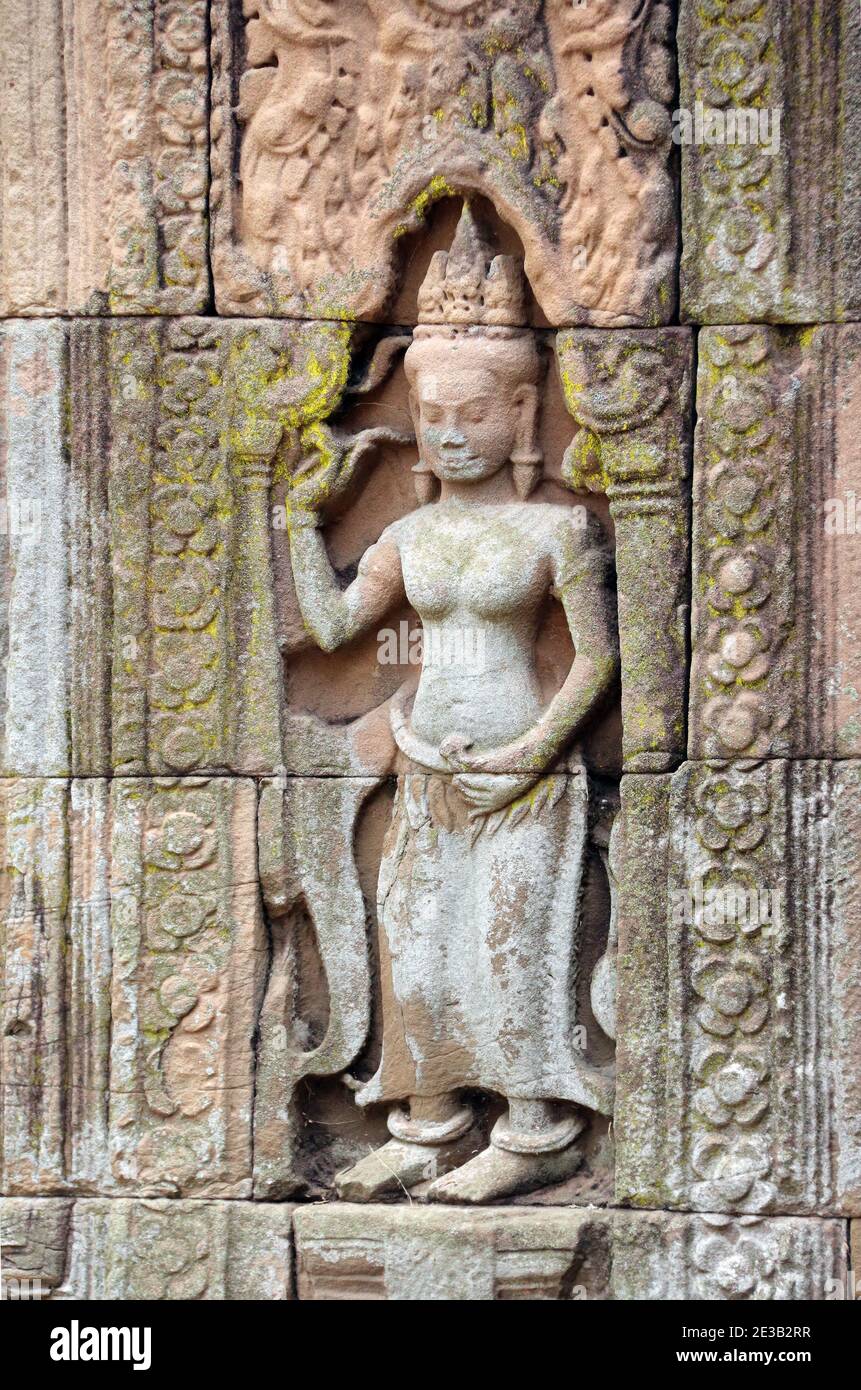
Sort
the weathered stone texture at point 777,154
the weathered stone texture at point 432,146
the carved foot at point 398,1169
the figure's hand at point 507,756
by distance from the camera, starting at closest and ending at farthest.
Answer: the weathered stone texture at point 777,154 < the weathered stone texture at point 432,146 < the figure's hand at point 507,756 < the carved foot at point 398,1169

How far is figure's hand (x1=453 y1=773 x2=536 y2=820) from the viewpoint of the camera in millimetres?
6602

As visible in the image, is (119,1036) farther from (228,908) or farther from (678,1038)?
(678,1038)

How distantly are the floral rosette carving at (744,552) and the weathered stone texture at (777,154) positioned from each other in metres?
0.17

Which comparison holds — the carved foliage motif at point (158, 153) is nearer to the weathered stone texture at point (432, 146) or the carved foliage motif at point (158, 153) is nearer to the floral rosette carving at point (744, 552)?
the weathered stone texture at point (432, 146)

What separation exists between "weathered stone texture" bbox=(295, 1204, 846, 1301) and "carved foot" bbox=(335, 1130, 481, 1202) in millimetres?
80

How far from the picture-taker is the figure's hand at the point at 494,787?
6602mm

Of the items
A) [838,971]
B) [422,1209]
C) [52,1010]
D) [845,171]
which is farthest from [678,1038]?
[845,171]

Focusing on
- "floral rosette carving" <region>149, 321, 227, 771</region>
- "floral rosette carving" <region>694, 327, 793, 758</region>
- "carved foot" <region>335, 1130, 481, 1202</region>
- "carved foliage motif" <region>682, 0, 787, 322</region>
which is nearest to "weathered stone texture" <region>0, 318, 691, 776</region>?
"floral rosette carving" <region>149, 321, 227, 771</region>

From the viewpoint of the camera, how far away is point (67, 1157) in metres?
6.78

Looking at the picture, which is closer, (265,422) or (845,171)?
(845,171)

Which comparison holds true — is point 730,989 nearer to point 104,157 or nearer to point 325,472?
point 325,472

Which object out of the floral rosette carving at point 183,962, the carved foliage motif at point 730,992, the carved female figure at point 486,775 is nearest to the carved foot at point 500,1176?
the carved female figure at point 486,775

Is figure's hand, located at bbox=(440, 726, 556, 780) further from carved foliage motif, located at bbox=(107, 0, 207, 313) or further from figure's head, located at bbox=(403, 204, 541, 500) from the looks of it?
carved foliage motif, located at bbox=(107, 0, 207, 313)

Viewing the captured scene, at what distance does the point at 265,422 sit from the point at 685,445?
1.28 m
